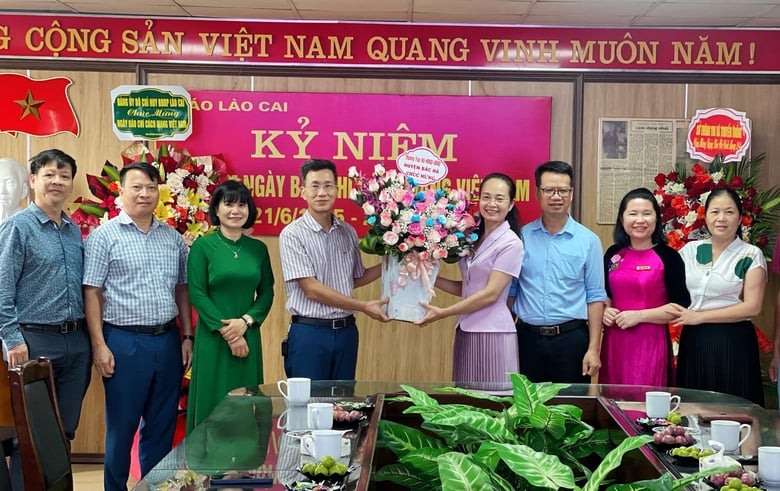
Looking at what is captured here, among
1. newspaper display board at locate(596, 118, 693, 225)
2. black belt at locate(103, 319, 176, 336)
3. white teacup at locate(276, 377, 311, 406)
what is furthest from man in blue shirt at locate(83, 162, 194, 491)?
newspaper display board at locate(596, 118, 693, 225)

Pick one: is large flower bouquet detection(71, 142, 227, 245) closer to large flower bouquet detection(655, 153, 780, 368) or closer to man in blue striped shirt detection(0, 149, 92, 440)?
man in blue striped shirt detection(0, 149, 92, 440)

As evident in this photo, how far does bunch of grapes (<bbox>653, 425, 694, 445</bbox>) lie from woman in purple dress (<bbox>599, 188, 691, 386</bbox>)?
170cm

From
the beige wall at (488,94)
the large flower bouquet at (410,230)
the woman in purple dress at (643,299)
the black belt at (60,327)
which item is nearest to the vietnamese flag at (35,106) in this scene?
the beige wall at (488,94)

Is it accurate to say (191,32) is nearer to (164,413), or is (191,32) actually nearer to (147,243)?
(147,243)

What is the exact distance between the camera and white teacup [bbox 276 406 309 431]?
2453 mm

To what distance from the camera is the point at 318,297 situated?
3906 mm

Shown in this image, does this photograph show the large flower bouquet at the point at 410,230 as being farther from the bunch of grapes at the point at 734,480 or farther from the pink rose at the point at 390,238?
the bunch of grapes at the point at 734,480

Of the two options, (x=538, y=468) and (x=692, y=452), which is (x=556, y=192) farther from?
(x=538, y=468)

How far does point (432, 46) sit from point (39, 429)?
3.48 m

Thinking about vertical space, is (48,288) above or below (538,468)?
above

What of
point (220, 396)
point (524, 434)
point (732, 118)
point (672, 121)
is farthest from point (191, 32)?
point (524, 434)

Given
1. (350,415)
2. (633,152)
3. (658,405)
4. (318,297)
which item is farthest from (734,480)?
(633,152)

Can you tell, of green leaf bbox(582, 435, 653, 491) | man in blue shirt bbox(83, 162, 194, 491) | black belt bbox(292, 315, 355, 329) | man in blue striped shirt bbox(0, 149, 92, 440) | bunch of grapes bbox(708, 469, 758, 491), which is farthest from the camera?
black belt bbox(292, 315, 355, 329)

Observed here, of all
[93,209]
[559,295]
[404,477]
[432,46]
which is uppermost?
[432,46]
